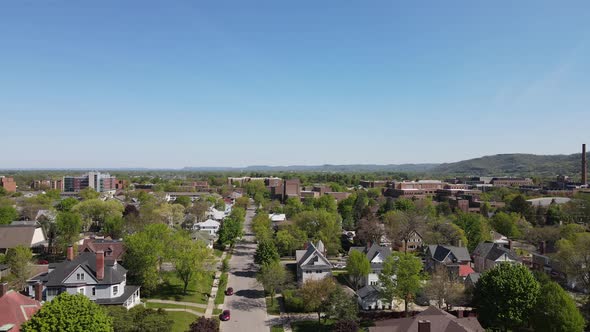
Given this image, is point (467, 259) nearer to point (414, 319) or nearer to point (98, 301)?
point (414, 319)

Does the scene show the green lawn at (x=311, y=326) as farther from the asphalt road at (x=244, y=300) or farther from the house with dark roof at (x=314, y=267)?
the house with dark roof at (x=314, y=267)

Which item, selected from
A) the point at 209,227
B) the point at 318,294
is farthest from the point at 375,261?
the point at 209,227

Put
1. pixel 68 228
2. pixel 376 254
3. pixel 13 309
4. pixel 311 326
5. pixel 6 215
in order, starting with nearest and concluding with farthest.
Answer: pixel 13 309 < pixel 311 326 < pixel 376 254 < pixel 68 228 < pixel 6 215

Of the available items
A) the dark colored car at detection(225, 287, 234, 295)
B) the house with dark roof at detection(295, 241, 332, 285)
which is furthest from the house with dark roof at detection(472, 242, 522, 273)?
the dark colored car at detection(225, 287, 234, 295)

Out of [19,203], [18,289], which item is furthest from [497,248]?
[19,203]

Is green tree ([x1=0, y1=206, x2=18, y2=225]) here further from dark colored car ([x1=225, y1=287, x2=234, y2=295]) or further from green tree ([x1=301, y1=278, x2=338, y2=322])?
green tree ([x1=301, y1=278, x2=338, y2=322])

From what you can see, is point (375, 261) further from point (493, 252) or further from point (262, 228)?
point (262, 228)
